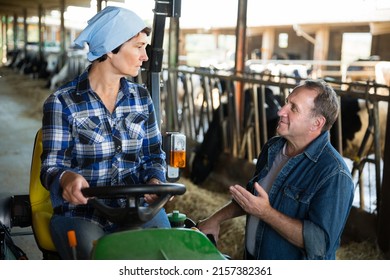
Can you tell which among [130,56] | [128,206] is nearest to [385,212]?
[130,56]

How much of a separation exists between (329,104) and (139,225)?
68 cm

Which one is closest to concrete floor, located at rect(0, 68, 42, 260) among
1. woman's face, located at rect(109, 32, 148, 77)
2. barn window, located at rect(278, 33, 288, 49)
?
woman's face, located at rect(109, 32, 148, 77)

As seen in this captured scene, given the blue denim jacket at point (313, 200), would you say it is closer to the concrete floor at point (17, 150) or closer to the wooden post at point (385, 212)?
the concrete floor at point (17, 150)

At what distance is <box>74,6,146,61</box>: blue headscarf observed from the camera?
1.70m

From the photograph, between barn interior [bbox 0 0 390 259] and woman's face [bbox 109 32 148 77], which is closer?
woman's face [bbox 109 32 148 77]

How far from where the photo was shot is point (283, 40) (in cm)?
1623

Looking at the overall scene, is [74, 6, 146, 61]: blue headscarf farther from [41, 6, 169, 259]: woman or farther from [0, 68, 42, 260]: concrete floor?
[0, 68, 42, 260]: concrete floor

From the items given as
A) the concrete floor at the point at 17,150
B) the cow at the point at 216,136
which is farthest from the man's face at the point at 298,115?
the cow at the point at 216,136

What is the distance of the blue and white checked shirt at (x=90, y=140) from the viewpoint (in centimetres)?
171

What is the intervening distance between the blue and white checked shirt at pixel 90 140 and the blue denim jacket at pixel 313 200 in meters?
0.38

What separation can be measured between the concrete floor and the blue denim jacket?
88 centimetres
